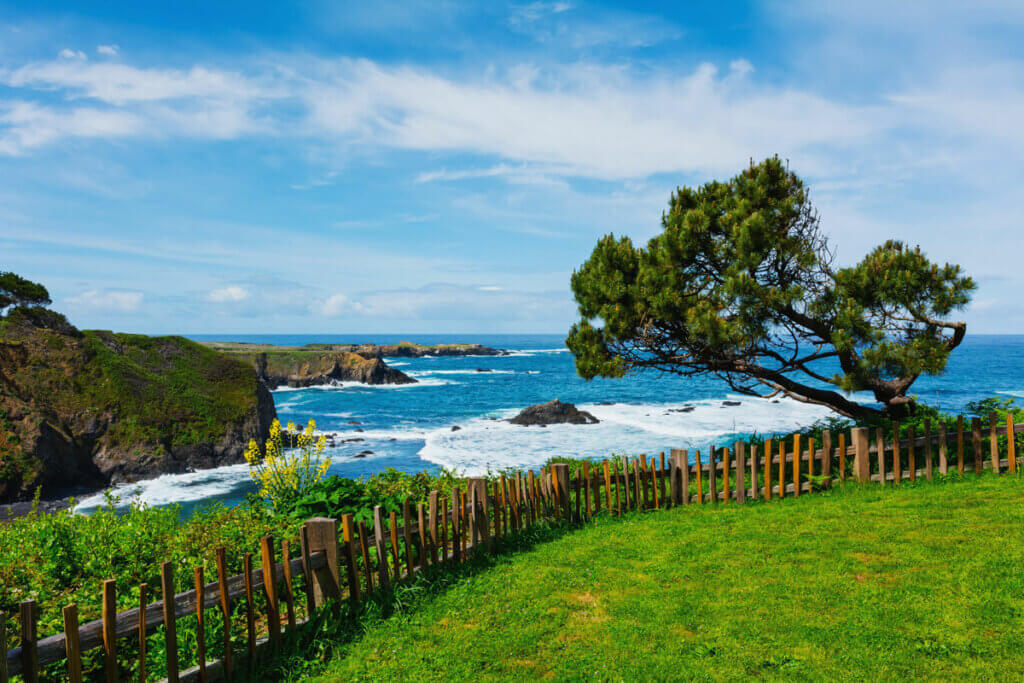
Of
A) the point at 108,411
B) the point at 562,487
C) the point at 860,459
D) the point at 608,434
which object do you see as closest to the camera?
the point at 562,487

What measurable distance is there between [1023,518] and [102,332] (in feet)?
145

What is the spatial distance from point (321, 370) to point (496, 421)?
149ft

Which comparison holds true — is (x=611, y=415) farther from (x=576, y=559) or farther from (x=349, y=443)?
(x=576, y=559)

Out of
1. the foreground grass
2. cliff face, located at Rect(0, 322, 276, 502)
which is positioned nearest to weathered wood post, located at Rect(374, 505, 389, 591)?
the foreground grass

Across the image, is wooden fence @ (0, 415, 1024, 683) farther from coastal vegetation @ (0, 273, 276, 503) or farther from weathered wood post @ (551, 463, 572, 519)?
coastal vegetation @ (0, 273, 276, 503)

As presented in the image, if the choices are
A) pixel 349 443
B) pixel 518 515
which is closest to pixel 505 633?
pixel 518 515

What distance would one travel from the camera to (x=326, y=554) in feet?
19.3

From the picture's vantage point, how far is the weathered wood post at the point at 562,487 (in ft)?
30.5

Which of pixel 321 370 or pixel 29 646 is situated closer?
pixel 29 646

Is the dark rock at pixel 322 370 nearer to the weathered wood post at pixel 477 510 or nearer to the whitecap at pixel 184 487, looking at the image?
the whitecap at pixel 184 487

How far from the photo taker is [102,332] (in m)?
36.4

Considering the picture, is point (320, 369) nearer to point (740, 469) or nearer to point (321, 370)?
point (321, 370)

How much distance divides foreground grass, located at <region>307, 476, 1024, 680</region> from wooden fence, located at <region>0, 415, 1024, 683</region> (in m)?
0.56

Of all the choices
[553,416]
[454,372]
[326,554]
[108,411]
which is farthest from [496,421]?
[454,372]
